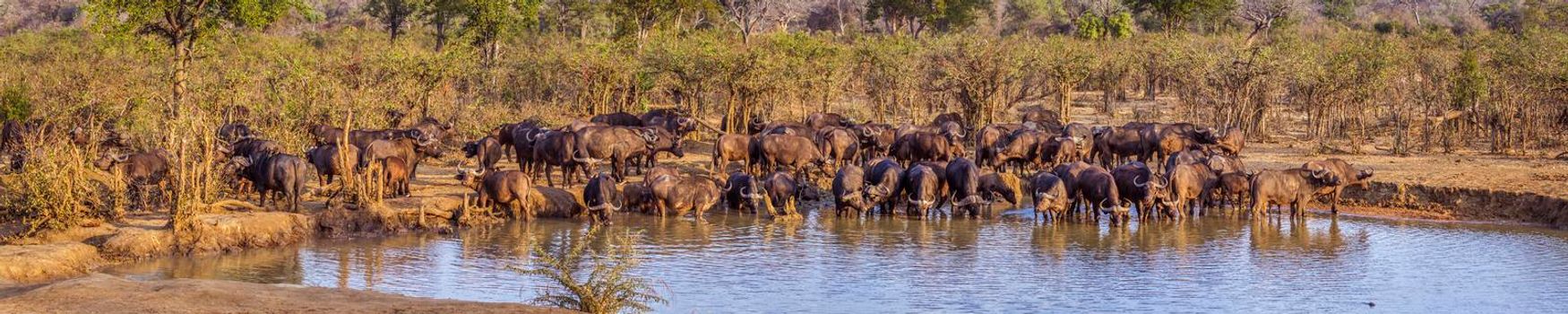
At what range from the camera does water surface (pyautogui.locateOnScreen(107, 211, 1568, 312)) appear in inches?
527

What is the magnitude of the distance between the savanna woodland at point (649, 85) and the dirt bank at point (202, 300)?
3.73 metres

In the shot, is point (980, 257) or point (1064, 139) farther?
point (1064, 139)

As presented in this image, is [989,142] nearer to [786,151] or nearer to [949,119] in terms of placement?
[786,151]

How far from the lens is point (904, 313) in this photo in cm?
1261

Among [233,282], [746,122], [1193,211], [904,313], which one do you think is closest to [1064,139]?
[1193,211]

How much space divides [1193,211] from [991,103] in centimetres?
945

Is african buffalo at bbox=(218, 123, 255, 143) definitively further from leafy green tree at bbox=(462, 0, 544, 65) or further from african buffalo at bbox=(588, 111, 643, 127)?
leafy green tree at bbox=(462, 0, 544, 65)

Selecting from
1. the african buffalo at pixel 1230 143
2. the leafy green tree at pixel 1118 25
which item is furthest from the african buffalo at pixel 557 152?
A: the leafy green tree at pixel 1118 25

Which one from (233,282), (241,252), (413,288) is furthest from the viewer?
(241,252)

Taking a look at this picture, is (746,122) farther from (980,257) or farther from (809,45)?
(980,257)

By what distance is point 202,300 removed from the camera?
35.8 feet

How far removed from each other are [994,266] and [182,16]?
1280 cm

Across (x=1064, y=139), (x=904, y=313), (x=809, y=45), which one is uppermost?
(x=809, y=45)

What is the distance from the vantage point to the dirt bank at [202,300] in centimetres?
1054
